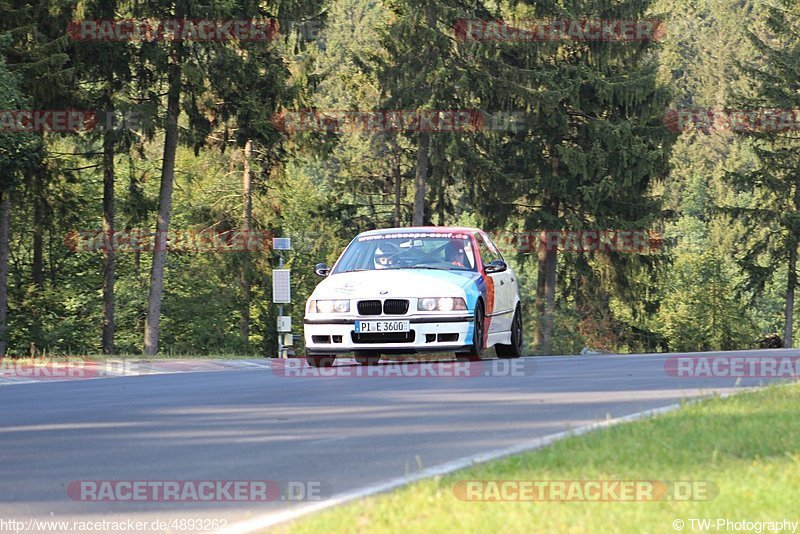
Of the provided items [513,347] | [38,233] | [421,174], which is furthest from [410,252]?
[421,174]

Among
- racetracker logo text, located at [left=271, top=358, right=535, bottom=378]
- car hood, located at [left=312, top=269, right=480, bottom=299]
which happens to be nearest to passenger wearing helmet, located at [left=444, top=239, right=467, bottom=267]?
car hood, located at [left=312, top=269, right=480, bottom=299]

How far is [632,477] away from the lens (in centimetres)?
762

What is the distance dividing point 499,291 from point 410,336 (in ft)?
7.76

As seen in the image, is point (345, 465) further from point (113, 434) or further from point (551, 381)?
point (551, 381)

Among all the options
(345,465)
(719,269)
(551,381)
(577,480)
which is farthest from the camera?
(719,269)

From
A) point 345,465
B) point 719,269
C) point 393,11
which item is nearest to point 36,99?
point 393,11

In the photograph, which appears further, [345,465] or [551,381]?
[551,381]

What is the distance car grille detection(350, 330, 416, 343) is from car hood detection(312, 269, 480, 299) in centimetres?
47

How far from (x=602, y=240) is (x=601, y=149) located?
3.23 metres

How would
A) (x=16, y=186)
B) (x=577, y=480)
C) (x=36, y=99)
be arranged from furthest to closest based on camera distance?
(x=36, y=99)
(x=16, y=186)
(x=577, y=480)

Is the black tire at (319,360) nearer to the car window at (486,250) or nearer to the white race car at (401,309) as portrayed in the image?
the white race car at (401,309)

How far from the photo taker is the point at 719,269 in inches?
3135

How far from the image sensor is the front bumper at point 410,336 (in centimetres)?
1752

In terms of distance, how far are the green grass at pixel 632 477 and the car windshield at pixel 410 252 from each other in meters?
8.83
